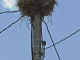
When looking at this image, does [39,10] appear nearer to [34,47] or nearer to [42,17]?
[42,17]

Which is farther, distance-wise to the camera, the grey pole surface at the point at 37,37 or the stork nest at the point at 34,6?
the stork nest at the point at 34,6

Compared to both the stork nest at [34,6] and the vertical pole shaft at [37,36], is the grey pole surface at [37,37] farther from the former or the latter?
the stork nest at [34,6]

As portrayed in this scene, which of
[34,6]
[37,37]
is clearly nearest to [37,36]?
[37,37]

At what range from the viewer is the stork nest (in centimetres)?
430

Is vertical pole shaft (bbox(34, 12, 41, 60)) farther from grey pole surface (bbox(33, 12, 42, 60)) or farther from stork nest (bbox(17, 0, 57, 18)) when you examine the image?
stork nest (bbox(17, 0, 57, 18))

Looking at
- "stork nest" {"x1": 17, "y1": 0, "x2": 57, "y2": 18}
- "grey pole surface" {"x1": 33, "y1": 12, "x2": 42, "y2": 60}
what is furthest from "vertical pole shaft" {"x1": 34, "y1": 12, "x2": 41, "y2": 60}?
"stork nest" {"x1": 17, "y1": 0, "x2": 57, "y2": 18}

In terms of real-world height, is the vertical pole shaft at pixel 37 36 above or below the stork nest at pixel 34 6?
below

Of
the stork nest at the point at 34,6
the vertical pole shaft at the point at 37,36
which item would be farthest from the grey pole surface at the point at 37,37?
the stork nest at the point at 34,6

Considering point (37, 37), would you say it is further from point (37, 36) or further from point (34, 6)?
point (34, 6)

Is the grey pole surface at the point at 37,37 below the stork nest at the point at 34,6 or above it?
below

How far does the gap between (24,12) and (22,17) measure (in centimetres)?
22

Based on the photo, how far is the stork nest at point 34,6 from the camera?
430cm

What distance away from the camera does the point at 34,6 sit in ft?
14.0

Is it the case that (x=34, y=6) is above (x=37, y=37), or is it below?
above
